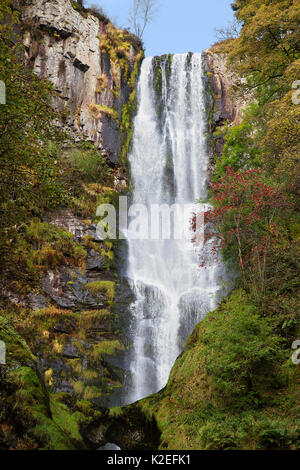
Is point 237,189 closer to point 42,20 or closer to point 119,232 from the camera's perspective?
point 119,232

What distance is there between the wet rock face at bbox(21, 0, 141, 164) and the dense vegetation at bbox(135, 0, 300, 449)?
11.8 meters

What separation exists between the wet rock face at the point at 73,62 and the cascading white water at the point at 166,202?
2.51 meters

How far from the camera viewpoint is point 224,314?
781cm

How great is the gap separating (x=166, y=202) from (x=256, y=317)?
1486 cm

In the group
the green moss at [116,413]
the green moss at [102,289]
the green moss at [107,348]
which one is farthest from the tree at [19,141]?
the green moss at [102,289]

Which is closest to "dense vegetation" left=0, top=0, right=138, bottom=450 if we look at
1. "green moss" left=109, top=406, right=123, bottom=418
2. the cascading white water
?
"green moss" left=109, top=406, right=123, bottom=418

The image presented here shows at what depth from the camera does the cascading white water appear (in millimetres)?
13203

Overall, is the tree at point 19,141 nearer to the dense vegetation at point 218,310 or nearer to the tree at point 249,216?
the dense vegetation at point 218,310

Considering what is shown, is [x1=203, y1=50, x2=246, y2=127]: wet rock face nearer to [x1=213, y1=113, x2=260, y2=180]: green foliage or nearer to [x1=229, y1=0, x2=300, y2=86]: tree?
[x1=213, y1=113, x2=260, y2=180]: green foliage

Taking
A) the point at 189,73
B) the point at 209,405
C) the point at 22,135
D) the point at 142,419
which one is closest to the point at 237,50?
the point at 22,135

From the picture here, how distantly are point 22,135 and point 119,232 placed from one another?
43.1 feet

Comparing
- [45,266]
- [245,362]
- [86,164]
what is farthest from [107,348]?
[86,164]

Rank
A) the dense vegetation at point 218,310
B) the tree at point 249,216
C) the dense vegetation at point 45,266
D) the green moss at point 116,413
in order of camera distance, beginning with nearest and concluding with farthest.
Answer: the dense vegetation at point 45,266
the dense vegetation at point 218,310
the green moss at point 116,413
the tree at point 249,216

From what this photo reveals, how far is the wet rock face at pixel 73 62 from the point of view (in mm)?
20562
